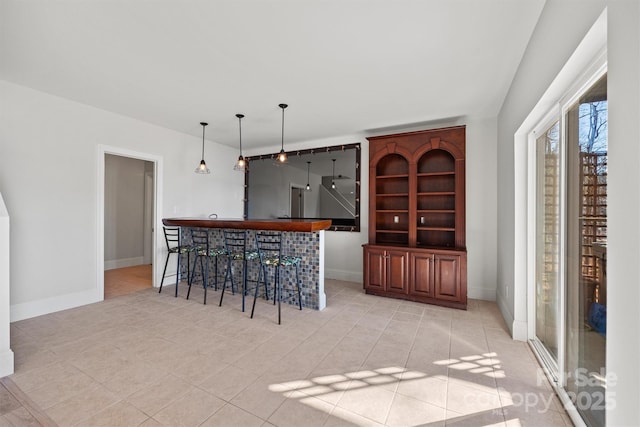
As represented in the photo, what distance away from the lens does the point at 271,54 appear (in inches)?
96.0

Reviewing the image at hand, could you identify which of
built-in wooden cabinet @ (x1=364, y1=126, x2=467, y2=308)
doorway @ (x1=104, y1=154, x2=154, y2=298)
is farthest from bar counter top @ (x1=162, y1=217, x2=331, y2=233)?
doorway @ (x1=104, y1=154, x2=154, y2=298)

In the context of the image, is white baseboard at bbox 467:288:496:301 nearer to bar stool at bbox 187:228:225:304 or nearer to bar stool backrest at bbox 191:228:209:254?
bar stool at bbox 187:228:225:304

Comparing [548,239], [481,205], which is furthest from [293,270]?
[481,205]

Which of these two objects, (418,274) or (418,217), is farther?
(418,217)

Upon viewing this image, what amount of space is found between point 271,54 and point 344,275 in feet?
12.2

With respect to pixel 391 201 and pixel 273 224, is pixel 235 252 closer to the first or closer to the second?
pixel 273 224

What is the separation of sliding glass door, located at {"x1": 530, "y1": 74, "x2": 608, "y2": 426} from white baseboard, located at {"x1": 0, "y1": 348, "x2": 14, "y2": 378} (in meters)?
3.84

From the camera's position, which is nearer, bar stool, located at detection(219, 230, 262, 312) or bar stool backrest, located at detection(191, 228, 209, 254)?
bar stool, located at detection(219, 230, 262, 312)

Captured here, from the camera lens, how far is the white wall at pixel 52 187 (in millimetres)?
3072

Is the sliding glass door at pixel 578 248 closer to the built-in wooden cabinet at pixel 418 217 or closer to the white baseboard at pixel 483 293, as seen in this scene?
the built-in wooden cabinet at pixel 418 217

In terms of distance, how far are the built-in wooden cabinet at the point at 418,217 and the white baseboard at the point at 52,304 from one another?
12.3ft

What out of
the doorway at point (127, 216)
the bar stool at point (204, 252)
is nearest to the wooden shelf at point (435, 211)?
the bar stool at point (204, 252)

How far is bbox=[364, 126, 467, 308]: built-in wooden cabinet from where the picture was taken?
3643 mm

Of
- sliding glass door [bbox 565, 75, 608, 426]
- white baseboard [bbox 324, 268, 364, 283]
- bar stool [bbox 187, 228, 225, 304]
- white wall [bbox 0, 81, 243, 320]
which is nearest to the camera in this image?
sliding glass door [bbox 565, 75, 608, 426]
